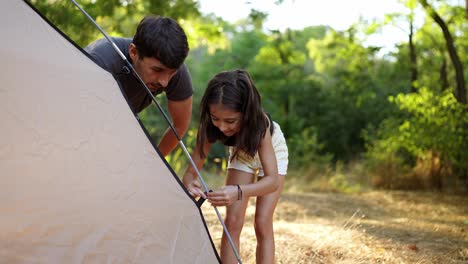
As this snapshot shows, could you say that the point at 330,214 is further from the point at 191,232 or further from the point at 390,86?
the point at 390,86

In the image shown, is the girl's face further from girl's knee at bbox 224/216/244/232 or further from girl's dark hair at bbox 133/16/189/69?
girl's knee at bbox 224/216/244/232

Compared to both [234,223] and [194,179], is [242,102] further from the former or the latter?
[234,223]

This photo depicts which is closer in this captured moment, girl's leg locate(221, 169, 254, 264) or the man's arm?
girl's leg locate(221, 169, 254, 264)

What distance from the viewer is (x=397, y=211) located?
7105mm

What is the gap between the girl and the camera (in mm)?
2701

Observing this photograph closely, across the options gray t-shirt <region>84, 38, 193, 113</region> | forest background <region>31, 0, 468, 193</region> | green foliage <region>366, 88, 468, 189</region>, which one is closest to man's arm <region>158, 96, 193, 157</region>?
gray t-shirt <region>84, 38, 193, 113</region>

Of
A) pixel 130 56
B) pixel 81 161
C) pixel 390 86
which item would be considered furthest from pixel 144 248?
pixel 390 86

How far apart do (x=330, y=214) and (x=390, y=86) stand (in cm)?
1347

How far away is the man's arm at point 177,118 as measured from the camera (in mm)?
3344

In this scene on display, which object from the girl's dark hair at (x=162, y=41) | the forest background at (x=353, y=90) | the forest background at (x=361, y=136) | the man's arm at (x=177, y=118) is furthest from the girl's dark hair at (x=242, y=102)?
the forest background at (x=353, y=90)

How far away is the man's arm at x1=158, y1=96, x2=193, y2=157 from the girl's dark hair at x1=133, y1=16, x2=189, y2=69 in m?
0.73

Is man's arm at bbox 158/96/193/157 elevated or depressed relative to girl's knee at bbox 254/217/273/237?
elevated

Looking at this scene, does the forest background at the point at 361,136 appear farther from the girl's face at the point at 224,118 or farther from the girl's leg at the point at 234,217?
the girl's face at the point at 224,118

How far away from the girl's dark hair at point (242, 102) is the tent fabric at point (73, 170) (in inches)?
18.5
